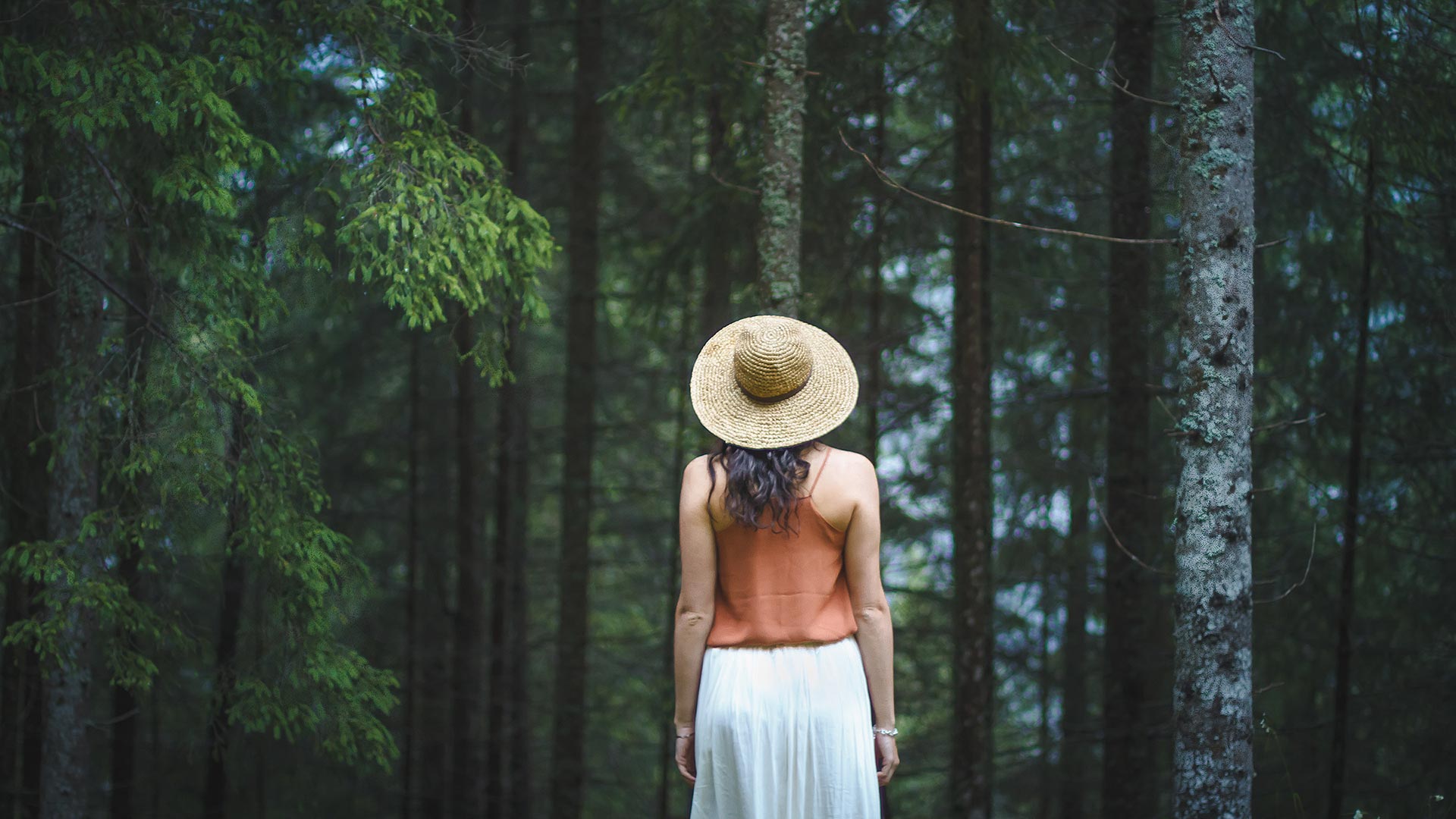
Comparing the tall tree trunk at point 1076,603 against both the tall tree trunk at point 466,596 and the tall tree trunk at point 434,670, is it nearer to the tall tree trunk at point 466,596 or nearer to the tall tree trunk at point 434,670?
the tall tree trunk at point 466,596

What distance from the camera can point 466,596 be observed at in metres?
11.9

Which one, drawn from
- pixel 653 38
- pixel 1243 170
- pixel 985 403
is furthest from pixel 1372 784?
pixel 653 38

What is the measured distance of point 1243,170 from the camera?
4.27 meters

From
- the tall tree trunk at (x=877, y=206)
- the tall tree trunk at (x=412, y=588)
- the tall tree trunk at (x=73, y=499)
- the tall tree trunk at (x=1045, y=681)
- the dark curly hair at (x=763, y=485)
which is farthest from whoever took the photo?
the tall tree trunk at (x=412, y=588)

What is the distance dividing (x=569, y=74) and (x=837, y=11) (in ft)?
22.1

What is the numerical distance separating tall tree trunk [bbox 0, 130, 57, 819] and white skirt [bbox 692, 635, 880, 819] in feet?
15.7

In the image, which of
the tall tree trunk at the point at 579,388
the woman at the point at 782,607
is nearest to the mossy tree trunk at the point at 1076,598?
the tall tree trunk at the point at 579,388

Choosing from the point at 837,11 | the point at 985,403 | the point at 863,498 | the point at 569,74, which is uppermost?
the point at 569,74

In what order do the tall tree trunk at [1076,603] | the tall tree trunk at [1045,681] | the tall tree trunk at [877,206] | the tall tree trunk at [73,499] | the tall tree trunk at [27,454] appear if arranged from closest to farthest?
1. the tall tree trunk at [73,499]
2. the tall tree trunk at [27,454]
3. the tall tree trunk at [877,206]
4. the tall tree trunk at [1076,603]
5. the tall tree trunk at [1045,681]

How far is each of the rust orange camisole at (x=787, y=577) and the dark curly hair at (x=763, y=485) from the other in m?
0.04

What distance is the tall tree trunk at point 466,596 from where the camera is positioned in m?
11.9

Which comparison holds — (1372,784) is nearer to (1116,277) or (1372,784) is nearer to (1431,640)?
(1431,640)

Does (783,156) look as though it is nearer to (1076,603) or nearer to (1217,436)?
(1217,436)

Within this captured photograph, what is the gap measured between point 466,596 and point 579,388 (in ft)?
9.86
